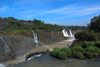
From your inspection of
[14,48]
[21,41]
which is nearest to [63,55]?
[14,48]

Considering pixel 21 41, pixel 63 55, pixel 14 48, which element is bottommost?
pixel 14 48

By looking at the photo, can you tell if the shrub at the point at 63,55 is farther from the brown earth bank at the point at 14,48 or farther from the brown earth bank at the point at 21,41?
the brown earth bank at the point at 21,41

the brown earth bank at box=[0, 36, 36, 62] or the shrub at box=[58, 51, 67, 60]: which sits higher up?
the shrub at box=[58, 51, 67, 60]

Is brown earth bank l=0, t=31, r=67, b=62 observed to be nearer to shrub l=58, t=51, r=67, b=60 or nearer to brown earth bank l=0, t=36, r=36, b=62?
brown earth bank l=0, t=36, r=36, b=62

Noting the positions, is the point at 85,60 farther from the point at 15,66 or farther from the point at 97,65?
the point at 15,66

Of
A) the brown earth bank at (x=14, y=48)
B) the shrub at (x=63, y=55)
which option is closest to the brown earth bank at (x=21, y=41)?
the brown earth bank at (x=14, y=48)

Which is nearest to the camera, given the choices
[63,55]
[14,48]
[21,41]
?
[63,55]

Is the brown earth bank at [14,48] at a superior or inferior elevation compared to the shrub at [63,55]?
inferior

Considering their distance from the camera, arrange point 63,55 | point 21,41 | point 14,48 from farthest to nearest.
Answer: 1. point 21,41
2. point 14,48
3. point 63,55

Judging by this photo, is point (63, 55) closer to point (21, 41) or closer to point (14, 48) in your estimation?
point (14, 48)

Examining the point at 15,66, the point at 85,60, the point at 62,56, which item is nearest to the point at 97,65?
the point at 85,60

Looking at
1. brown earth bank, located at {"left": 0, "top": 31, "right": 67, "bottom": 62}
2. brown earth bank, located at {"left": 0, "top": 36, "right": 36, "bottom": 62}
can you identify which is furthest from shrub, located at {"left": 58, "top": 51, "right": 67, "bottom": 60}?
brown earth bank, located at {"left": 0, "top": 31, "right": 67, "bottom": 62}
